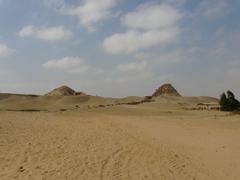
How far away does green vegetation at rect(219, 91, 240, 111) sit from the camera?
41.5 metres

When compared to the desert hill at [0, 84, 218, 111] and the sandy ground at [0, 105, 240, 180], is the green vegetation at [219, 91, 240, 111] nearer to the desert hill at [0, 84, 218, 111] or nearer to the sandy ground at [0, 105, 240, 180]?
the desert hill at [0, 84, 218, 111]

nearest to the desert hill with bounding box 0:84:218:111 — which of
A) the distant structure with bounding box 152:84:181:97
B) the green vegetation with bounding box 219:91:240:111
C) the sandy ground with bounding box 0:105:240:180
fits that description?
the distant structure with bounding box 152:84:181:97

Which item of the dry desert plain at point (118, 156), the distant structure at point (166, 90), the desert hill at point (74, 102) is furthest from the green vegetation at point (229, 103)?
the distant structure at point (166, 90)

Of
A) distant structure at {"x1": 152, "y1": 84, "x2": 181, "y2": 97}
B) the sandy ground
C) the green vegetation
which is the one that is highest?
distant structure at {"x1": 152, "y1": 84, "x2": 181, "y2": 97}

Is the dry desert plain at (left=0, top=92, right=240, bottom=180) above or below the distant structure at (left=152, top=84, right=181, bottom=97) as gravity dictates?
below

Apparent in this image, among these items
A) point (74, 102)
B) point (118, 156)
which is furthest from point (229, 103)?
point (118, 156)

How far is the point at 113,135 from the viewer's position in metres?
20.3

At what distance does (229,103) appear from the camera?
136 feet

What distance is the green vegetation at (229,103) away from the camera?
41469 millimetres

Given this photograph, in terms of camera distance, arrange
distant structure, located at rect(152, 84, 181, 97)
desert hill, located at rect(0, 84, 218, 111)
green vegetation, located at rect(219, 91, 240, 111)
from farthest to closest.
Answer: distant structure, located at rect(152, 84, 181, 97) < desert hill, located at rect(0, 84, 218, 111) < green vegetation, located at rect(219, 91, 240, 111)

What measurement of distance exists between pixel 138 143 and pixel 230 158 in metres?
4.02

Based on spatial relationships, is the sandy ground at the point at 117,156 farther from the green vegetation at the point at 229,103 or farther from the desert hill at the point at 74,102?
the desert hill at the point at 74,102

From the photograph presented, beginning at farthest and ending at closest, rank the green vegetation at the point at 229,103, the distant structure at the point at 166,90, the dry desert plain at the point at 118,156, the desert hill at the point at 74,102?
the distant structure at the point at 166,90 → the desert hill at the point at 74,102 → the green vegetation at the point at 229,103 → the dry desert plain at the point at 118,156

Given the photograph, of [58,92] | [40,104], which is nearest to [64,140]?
[40,104]
